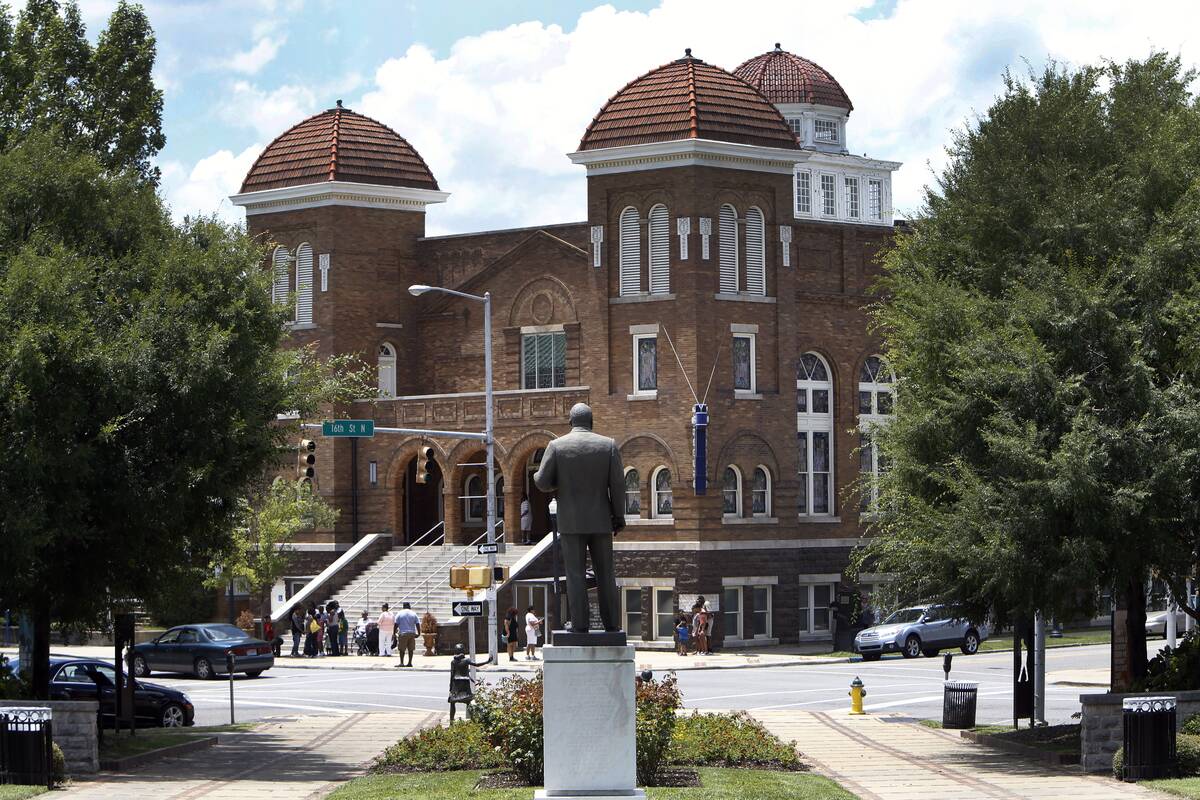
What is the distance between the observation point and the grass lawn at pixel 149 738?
85.3 ft

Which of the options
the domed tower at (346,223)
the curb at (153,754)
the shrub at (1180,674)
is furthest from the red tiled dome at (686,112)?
the shrub at (1180,674)

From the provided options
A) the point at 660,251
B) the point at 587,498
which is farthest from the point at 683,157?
the point at 587,498

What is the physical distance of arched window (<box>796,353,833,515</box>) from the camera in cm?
5228

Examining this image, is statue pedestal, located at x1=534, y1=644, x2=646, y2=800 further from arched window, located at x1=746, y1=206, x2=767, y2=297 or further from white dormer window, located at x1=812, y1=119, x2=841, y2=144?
white dormer window, located at x1=812, y1=119, x2=841, y2=144

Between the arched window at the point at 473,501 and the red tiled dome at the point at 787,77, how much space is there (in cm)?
2168

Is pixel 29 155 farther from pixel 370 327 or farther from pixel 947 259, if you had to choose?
pixel 370 327

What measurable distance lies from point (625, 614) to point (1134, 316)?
27.1 metres

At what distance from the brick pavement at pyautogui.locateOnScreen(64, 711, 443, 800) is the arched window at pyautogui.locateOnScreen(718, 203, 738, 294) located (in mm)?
20731

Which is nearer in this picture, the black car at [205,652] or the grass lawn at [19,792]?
the grass lawn at [19,792]

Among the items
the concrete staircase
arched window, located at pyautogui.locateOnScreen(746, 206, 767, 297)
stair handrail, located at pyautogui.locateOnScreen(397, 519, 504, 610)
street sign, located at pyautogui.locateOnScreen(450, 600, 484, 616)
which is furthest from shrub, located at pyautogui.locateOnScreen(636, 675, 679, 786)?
stair handrail, located at pyautogui.locateOnScreen(397, 519, 504, 610)

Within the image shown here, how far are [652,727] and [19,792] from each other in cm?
733

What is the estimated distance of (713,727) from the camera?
79.0 feet

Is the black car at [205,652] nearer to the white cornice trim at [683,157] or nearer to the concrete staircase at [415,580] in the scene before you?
the concrete staircase at [415,580]

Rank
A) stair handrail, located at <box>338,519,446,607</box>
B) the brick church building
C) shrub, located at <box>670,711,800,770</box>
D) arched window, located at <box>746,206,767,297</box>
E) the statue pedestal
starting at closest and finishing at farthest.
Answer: the statue pedestal < shrub, located at <box>670,711,800,770</box> < the brick church building < arched window, located at <box>746,206,767,297</box> < stair handrail, located at <box>338,519,446,607</box>
